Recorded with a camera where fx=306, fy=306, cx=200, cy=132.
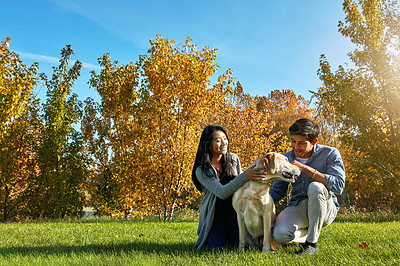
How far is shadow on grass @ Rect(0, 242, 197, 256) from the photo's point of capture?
13.0ft

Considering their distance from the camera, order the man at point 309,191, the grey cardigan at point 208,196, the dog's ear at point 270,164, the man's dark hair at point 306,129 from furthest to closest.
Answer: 1. the grey cardigan at point 208,196
2. the man's dark hair at point 306,129
3. the man at point 309,191
4. the dog's ear at point 270,164

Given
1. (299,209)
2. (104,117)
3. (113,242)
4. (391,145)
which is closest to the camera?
(299,209)

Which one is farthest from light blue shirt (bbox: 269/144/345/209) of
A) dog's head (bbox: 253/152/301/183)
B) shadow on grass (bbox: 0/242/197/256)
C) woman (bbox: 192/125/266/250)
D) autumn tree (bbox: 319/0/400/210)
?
autumn tree (bbox: 319/0/400/210)

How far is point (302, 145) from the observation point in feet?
11.7

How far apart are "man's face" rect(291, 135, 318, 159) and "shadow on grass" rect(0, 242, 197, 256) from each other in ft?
5.79

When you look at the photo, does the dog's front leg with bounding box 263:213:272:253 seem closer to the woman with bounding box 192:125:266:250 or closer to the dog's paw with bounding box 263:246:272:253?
the dog's paw with bounding box 263:246:272:253

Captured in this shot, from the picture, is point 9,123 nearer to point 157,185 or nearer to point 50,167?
point 50,167

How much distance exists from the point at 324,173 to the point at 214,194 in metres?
1.34

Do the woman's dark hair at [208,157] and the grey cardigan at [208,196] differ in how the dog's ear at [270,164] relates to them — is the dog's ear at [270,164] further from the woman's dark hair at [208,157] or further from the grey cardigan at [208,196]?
the woman's dark hair at [208,157]

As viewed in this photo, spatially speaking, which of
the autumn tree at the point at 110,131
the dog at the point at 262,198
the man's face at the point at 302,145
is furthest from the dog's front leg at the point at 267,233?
the autumn tree at the point at 110,131

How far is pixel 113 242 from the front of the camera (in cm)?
471

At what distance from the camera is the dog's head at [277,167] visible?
3.19 m

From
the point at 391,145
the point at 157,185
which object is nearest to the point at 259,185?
the point at 157,185

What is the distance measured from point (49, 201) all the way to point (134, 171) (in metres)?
3.21
